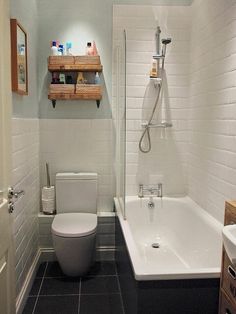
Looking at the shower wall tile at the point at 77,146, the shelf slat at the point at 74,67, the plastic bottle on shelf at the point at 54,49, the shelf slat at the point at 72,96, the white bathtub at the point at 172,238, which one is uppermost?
the plastic bottle on shelf at the point at 54,49

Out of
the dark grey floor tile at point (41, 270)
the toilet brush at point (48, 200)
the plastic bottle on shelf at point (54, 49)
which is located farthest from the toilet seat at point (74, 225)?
the plastic bottle on shelf at point (54, 49)

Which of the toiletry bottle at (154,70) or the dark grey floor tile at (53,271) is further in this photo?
the toiletry bottle at (154,70)

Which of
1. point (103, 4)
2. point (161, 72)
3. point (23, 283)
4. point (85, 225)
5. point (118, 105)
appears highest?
point (103, 4)

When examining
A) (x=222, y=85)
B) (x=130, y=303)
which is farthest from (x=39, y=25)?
(x=130, y=303)

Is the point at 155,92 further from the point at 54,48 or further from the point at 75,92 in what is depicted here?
the point at 54,48

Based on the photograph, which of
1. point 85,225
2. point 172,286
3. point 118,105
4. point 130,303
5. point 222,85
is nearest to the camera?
point 172,286

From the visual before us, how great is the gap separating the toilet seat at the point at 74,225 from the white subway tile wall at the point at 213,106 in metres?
1.02

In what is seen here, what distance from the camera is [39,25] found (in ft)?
9.62

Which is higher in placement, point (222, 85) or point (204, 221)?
point (222, 85)

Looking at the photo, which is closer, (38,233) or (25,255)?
(25,255)

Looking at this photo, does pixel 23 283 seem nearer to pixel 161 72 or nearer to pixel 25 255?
pixel 25 255

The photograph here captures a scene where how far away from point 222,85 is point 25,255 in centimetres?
202

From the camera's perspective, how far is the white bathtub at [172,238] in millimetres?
1613

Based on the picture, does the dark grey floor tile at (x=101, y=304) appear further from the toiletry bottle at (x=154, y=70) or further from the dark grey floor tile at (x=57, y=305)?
the toiletry bottle at (x=154, y=70)
